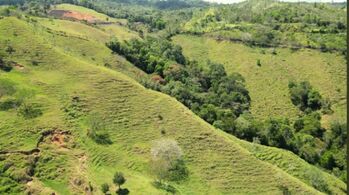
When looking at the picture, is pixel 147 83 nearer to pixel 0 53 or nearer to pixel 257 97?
pixel 0 53

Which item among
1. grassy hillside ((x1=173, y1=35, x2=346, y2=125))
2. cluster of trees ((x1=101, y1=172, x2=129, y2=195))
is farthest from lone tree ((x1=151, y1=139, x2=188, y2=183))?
grassy hillside ((x1=173, y1=35, x2=346, y2=125))

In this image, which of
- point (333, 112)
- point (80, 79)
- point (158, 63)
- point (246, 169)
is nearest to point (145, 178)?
point (246, 169)

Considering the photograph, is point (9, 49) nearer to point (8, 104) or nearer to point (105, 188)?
point (8, 104)

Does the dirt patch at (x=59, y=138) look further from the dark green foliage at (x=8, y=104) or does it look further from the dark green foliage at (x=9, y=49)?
the dark green foliage at (x=9, y=49)

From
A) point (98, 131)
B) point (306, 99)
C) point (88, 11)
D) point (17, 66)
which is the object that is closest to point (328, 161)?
point (306, 99)

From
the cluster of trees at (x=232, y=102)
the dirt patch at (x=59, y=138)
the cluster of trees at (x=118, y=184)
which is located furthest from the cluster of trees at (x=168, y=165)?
the cluster of trees at (x=232, y=102)

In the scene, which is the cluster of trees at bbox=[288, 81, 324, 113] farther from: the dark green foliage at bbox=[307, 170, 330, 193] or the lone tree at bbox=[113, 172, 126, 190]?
the lone tree at bbox=[113, 172, 126, 190]
